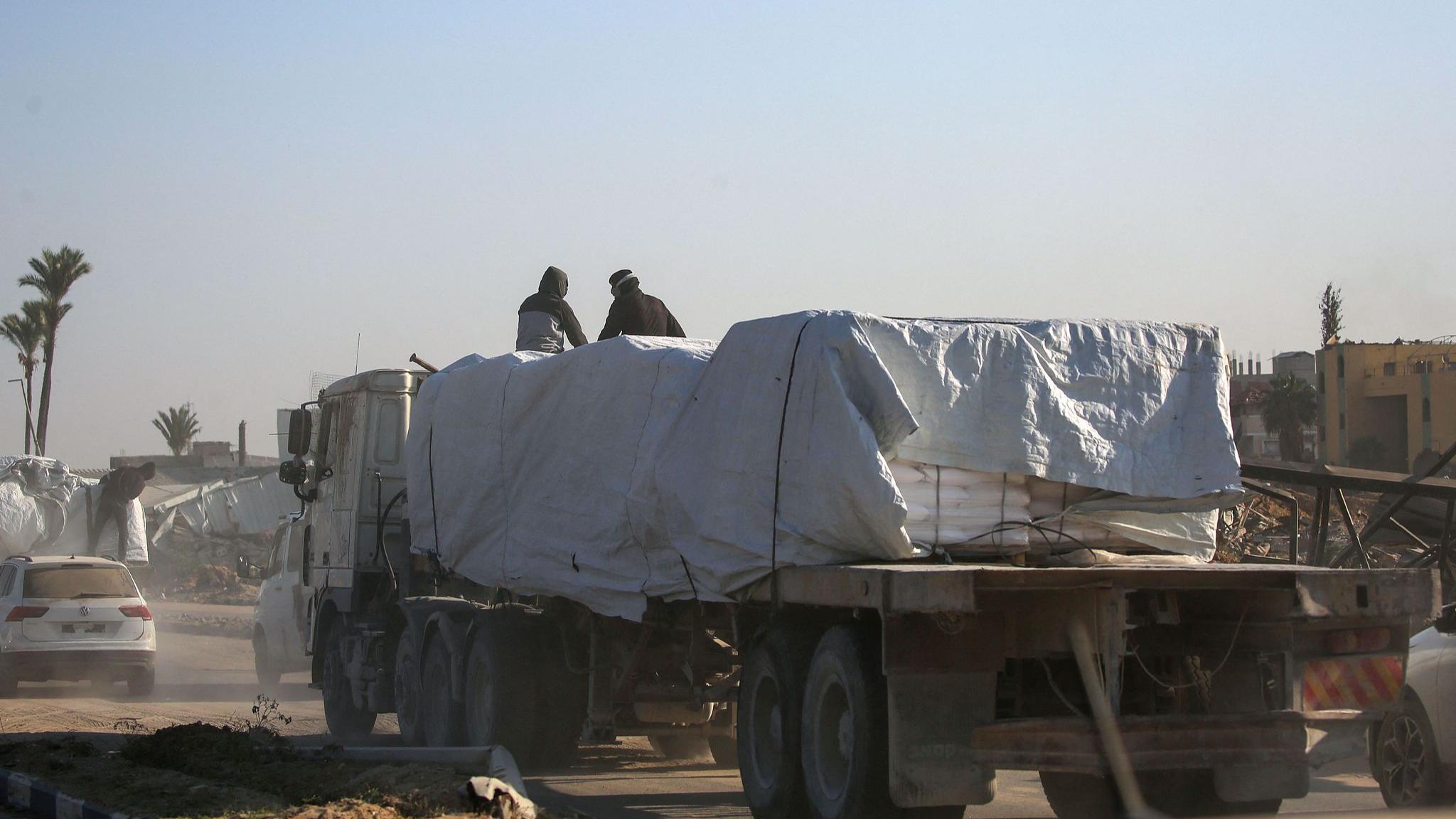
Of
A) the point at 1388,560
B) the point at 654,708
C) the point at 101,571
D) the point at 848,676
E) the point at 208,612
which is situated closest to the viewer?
the point at 848,676

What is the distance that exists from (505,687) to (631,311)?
326cm

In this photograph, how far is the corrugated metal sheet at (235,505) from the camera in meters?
43.9

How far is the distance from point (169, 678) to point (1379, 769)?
14996 millimetres

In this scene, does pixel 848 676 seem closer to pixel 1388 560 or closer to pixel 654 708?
pixel 654 708

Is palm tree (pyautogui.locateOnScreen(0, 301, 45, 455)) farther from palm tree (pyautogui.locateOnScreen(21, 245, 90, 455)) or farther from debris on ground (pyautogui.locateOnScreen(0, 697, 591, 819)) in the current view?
debris on ground (pyautogui.locateOnScreen(0, 697, 591, 819))

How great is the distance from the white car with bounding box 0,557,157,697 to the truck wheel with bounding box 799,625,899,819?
11379mm

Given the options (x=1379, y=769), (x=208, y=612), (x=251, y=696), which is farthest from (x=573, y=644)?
(x=208, y=612)

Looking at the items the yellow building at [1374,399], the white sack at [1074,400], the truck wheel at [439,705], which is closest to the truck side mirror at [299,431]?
the truck wheel at [439,705]

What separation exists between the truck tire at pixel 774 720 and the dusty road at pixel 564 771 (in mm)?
1138

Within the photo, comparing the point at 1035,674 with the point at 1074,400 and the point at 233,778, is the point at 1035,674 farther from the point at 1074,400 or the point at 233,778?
the point at 233,778

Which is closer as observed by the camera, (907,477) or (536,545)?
(907,477)

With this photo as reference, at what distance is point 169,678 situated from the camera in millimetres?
18656

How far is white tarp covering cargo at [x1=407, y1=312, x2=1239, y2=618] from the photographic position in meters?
6.81

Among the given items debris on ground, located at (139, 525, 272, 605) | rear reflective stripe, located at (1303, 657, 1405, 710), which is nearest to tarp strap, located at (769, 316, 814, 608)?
rear reflective stripe, located at (1303, 657, 1405, 710)
